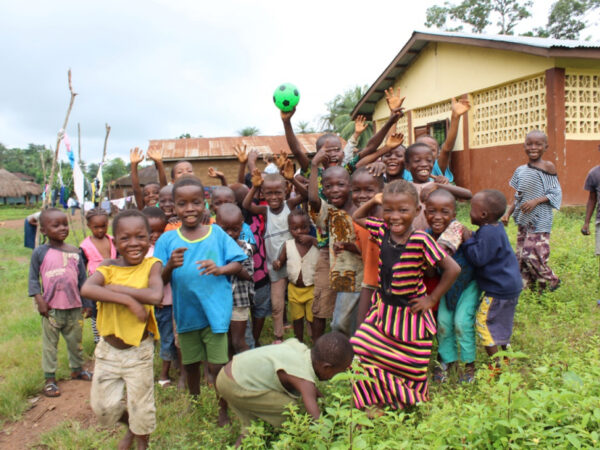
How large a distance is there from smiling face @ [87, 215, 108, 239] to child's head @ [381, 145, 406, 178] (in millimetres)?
2541

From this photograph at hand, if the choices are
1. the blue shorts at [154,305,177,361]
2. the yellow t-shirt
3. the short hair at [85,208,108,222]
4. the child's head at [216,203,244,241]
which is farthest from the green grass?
the short hair at [85,208,108,222]

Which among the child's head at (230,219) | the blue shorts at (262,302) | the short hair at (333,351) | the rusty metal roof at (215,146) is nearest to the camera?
the short hair at (333,351)

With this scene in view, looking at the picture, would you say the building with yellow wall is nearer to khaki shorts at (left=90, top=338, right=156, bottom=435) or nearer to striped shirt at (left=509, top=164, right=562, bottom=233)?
striped shirt at (left=509, top=164, right=562, bottom=233)

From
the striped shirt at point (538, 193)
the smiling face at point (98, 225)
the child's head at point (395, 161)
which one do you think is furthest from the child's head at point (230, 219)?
the striped shirt at point (538, 193)

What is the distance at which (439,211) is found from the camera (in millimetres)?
2994

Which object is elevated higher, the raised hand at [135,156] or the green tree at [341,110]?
the green tree at [341,110]

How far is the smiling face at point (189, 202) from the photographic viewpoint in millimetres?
3045

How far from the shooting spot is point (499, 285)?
3055 mm

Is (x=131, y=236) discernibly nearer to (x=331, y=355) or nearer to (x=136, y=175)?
(x=331, y=355)

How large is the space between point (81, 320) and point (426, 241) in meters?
3.06

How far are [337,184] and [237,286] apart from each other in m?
1.16

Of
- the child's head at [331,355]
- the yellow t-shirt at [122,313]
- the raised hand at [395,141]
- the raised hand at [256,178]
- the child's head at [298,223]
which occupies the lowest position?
the child's head at [331,355]

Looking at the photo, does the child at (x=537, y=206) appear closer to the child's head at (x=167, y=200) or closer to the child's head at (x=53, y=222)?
the child's head at (x=167, y=200)

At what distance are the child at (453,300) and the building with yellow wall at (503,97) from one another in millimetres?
5082
